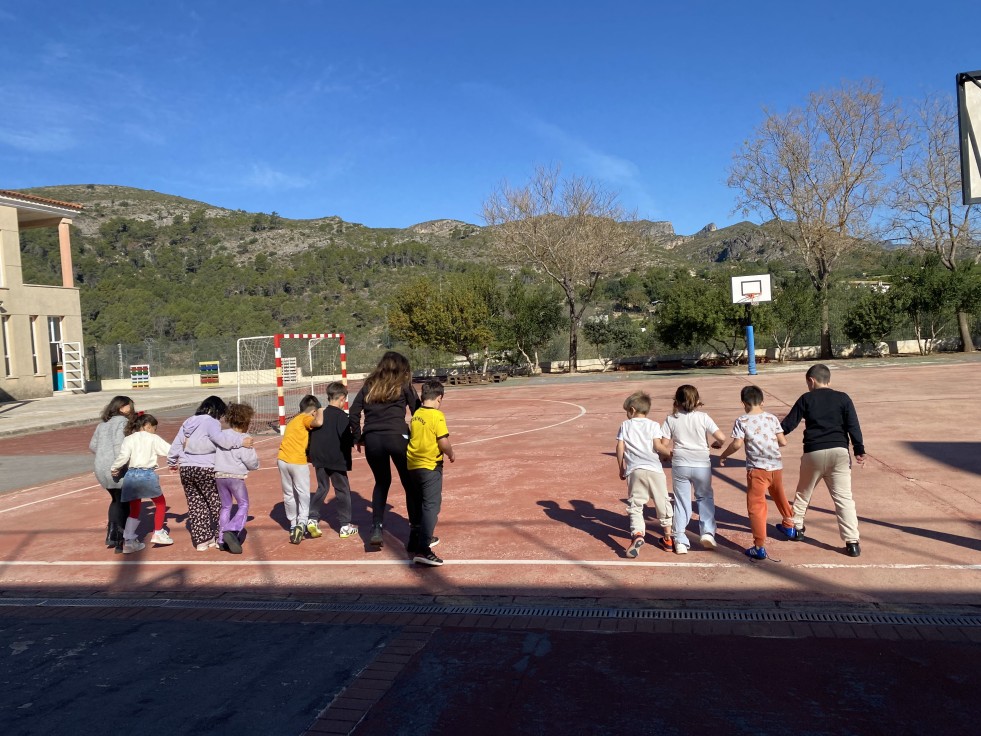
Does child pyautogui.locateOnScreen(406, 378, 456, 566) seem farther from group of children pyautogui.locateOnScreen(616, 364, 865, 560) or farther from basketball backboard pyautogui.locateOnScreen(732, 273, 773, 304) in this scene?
basketball backboard pyautogui.locateOnScreen(732, 273, 773, 304)

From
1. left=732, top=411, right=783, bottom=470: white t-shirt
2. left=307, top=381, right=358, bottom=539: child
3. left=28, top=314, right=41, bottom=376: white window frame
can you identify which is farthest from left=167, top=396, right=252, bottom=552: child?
left=28, top=314, right=41, bottom=376: white window frame

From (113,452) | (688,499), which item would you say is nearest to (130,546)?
(113,452)

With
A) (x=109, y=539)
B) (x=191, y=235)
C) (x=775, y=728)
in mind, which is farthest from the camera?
(x=191, y=235)

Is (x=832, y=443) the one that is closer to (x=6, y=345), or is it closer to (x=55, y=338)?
(x=6, y=345)

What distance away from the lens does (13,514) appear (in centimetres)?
1036

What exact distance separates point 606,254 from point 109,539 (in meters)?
32.5

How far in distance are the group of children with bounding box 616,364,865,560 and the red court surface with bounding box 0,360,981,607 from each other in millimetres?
218

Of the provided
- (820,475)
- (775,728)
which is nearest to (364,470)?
(820,475)

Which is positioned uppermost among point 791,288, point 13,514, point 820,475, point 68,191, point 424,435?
point 68,191

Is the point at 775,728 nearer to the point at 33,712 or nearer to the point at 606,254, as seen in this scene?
the point at 33,712

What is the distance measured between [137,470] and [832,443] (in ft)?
22.0

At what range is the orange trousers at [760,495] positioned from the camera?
635cm

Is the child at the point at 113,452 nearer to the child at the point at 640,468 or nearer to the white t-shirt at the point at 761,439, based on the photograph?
the child at the point at 640,468

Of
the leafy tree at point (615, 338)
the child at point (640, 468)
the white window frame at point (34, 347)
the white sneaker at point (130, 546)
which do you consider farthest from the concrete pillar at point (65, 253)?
the child at point (640, 468)
